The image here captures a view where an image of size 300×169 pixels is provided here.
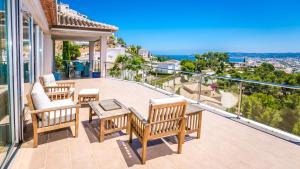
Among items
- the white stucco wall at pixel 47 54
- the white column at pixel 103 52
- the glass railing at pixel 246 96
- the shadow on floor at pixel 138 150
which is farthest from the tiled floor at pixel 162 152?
the white column at pixel 103 52

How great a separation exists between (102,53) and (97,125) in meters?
7.79

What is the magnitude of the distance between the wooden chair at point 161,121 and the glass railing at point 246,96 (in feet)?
8.36

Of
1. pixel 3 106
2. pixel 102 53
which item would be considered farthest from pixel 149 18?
pixel 3 106

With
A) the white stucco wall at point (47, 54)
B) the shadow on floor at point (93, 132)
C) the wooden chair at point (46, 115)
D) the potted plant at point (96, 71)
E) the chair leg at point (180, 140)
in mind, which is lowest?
the shadow on floor at point (93, 132)

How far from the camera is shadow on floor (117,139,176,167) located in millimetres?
2923

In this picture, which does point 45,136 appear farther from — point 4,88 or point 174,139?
point 174,139

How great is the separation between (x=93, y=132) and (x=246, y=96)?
371cm

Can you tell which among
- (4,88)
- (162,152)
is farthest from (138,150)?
(4,88)

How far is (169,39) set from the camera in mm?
86062

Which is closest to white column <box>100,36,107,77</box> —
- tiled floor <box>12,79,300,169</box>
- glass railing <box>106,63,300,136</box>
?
glass railing <box>106,63,300,136</box>

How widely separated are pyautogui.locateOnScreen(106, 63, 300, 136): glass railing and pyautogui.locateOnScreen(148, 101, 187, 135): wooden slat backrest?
8.43ft

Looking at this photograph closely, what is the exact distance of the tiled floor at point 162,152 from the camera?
278 cm

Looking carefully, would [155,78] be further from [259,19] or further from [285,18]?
[259,19]

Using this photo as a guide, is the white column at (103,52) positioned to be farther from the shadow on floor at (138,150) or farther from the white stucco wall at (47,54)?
the shadow on floor at (138,150)
